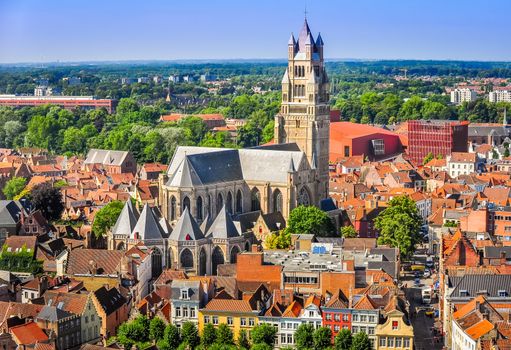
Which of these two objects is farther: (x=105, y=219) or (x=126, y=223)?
(x=105, y=219)

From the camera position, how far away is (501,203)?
106438 millimetres

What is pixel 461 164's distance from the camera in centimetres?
14725

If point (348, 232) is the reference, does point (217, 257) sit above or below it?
above

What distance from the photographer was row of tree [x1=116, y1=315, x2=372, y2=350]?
210 ft

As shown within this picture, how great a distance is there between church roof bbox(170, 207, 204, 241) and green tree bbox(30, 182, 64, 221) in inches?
980

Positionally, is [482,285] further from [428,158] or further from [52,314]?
[428,158]

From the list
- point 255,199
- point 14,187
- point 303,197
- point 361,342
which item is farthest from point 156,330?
point 14,187

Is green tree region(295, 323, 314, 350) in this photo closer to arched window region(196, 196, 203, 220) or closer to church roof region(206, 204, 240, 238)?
church roof region(206, 204, 240, 238)

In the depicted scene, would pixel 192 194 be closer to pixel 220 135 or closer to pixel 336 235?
pixel 336 235

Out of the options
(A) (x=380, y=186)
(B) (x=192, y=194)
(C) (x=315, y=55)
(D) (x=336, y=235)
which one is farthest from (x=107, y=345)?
(A) (x=380, y=186)

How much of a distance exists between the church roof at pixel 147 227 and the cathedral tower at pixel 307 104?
82.1 feet

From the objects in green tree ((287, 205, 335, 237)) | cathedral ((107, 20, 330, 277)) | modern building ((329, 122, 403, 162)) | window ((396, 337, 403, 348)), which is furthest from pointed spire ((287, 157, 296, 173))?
modern building ((329, 122, 403, 162))

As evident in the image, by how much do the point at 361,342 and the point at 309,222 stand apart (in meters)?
28.5

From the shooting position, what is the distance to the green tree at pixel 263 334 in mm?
65062
